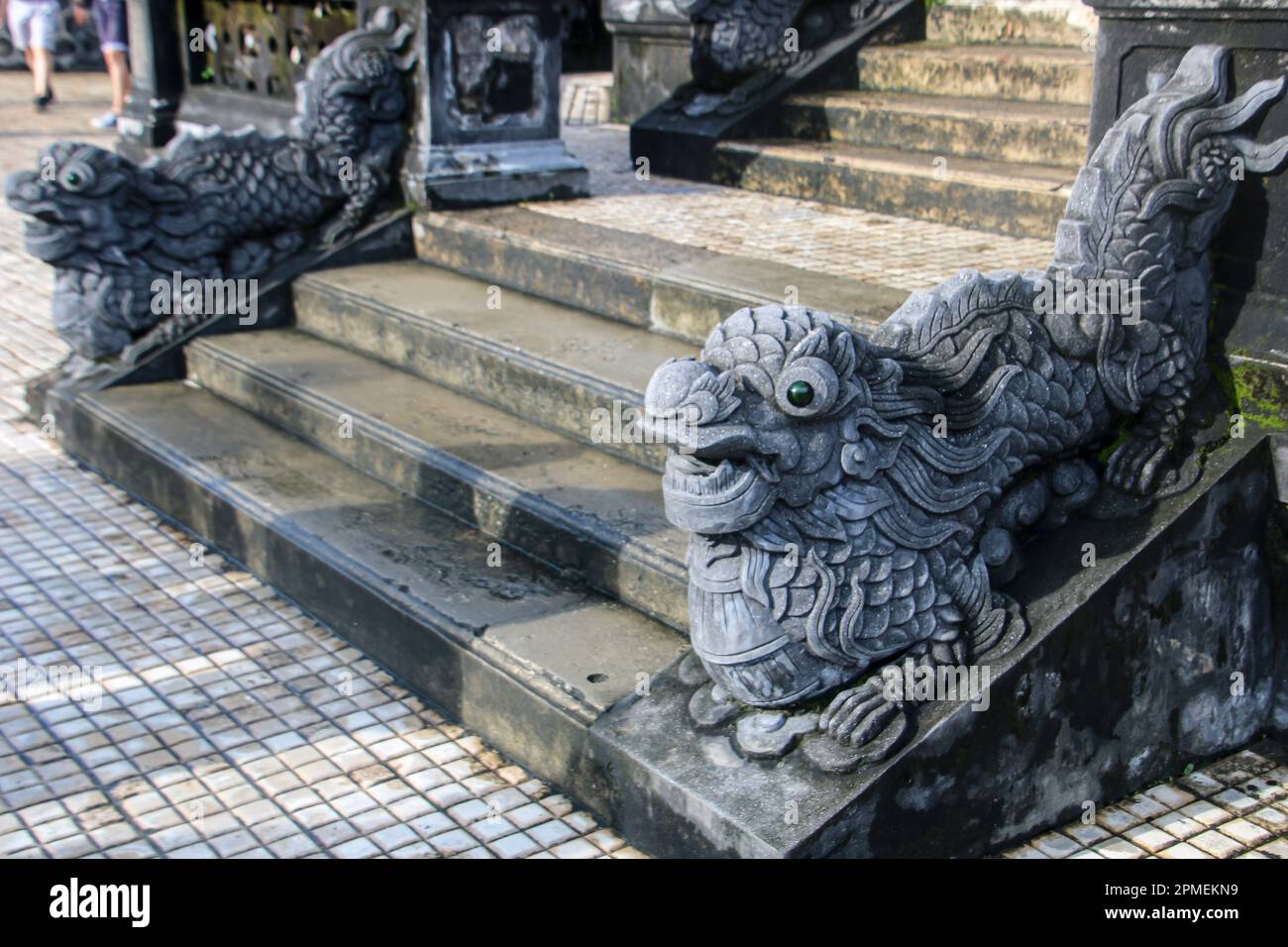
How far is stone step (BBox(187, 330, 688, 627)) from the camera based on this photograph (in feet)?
16.0

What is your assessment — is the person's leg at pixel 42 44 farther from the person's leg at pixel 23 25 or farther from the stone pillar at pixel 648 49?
the stone pillar at pixel 648 49

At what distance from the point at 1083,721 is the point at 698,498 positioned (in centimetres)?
132

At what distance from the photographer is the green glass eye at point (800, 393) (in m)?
3.73

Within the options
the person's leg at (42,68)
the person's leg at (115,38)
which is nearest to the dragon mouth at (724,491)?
the person's leg at (115,38)

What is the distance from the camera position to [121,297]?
7.36 meters

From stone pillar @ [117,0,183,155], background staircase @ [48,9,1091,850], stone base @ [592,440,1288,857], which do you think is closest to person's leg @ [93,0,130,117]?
stone pillar @ [117,0,183,155]

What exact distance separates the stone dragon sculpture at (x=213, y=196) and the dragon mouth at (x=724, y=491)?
431 cm

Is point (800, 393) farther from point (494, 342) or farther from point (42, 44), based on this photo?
point (42, 44)

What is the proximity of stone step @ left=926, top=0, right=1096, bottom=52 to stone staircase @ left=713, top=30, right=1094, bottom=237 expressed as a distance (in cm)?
3

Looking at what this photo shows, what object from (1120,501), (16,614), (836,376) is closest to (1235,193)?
(1120,501)

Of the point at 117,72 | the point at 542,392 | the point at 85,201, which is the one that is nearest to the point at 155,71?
the point at 85,201

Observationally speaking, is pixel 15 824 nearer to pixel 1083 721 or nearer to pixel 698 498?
pixel 698 498

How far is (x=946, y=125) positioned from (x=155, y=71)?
5420mm

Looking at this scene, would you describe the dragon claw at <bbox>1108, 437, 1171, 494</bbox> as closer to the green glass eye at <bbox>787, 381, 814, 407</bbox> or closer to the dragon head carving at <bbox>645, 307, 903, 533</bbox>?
the dragon head carving at <bbox>645, 307, 903, 533</bbox>
